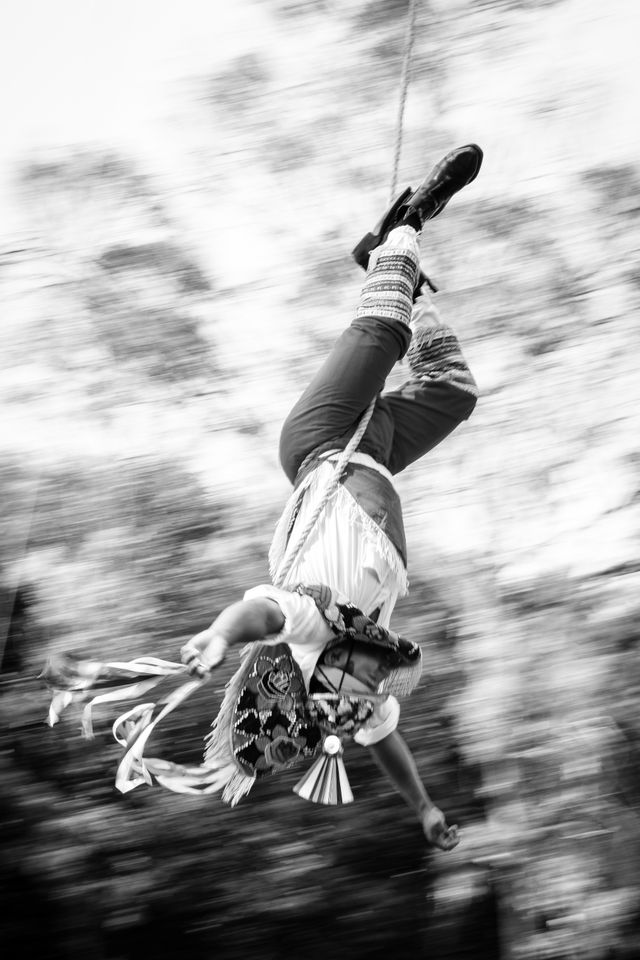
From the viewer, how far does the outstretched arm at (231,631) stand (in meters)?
1.33

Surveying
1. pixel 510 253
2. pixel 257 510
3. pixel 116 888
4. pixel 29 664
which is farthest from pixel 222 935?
pixel 510 253

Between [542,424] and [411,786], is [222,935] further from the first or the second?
[542,424]

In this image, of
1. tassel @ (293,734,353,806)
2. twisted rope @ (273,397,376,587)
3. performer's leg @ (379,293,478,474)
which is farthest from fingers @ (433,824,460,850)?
performer's leg @ (379,293,478,474)

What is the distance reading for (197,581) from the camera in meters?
3.50

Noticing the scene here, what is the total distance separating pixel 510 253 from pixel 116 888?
10.2 ft

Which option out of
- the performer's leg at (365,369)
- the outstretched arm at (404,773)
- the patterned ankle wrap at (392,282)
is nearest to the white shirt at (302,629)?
the outstretched arm at (404,773)

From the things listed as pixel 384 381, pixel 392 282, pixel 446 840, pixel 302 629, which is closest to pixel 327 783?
pixel 446 840

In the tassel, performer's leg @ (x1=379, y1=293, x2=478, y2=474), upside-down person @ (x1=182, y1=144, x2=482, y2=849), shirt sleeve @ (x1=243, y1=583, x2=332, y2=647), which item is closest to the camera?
shirt sleeve @ (x1=243, y1=583, x2=332, y2=647)

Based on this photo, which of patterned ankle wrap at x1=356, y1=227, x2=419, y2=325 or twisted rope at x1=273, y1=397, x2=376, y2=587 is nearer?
twisted rope at x1=273, y1=397, x2=376, y2=587

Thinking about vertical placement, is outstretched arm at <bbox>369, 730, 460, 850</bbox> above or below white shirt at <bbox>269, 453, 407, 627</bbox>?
below

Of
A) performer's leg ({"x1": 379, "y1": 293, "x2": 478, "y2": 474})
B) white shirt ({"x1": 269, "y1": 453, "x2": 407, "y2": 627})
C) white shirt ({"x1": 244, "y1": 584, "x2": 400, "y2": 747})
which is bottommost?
white shirt ({"x1": 244, "y1": 584, "x2": 400, "y2": 747})

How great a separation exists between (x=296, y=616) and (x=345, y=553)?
8.2 inches

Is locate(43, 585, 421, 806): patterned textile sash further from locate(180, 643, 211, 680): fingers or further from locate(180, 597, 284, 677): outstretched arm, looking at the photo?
locate(180, 643, 211, 680): fingers

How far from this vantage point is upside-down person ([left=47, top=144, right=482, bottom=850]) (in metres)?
1.57
